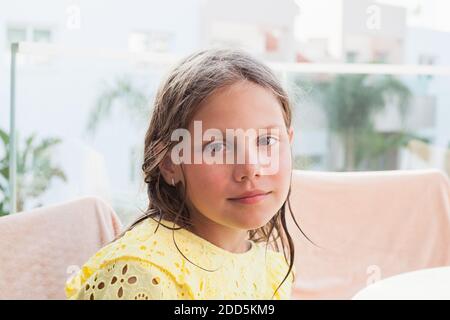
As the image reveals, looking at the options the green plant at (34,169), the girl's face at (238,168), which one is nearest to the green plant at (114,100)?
the green plant at (34,169)

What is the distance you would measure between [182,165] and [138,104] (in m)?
3.16

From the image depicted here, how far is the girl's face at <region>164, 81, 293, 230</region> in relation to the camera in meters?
0.85

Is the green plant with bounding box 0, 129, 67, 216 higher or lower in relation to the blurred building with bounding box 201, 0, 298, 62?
lower

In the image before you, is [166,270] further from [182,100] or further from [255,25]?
[255,25]

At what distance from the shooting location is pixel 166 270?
32.4 inches

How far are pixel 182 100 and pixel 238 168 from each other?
144 millimetres

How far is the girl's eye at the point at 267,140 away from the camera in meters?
0.88

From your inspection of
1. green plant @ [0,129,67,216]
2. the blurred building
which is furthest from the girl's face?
the blurred building

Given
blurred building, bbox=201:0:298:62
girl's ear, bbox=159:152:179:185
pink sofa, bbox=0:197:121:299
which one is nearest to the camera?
girl's ear, bbox=159:152:179:185

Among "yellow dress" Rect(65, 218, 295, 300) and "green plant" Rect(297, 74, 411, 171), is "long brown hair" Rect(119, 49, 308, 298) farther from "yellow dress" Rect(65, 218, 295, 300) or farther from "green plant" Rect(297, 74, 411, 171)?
"green plant" Rect(297, 74, 411, 171)

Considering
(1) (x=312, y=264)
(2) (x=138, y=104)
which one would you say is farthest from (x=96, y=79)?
(1) (x=312, y=264)

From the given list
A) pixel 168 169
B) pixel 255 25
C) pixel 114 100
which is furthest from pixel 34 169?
pixel 255 25

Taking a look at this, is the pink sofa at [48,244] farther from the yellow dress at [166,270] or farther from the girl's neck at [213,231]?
the girl's neck at [213,231]

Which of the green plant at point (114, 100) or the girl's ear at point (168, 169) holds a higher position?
the green plant at point (114, 100)
